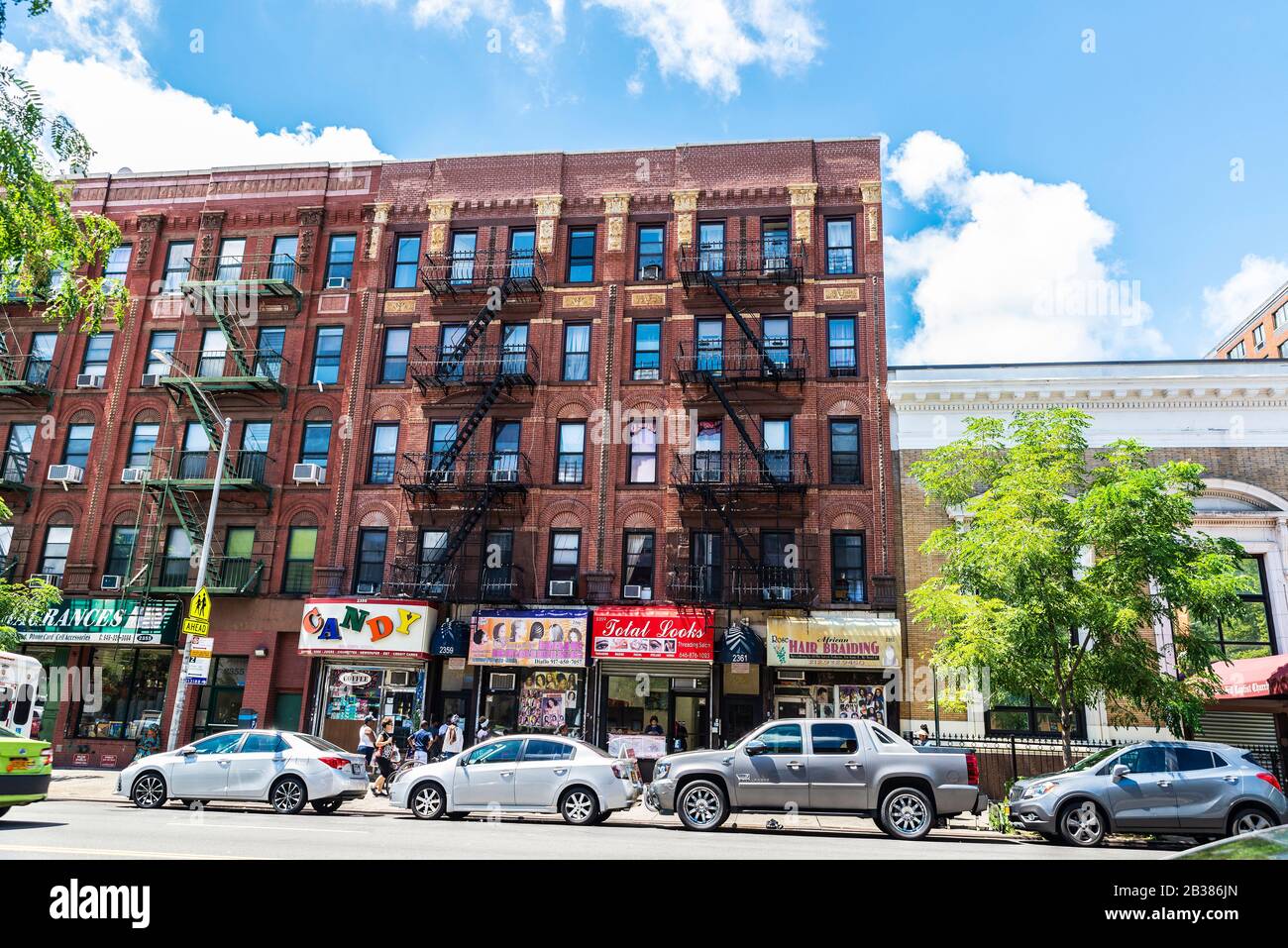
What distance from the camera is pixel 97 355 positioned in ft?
97.2

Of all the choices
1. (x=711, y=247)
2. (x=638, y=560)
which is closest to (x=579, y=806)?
(x=638, y=560)

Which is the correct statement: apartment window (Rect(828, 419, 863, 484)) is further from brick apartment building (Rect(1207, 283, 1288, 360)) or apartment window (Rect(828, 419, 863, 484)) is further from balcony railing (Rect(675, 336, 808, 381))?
brick apartment building (Rect(1207, 283, 1288, 360))

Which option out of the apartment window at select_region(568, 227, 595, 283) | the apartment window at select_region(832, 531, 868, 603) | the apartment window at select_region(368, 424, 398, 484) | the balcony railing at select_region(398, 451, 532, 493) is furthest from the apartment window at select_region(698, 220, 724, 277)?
the apartment window at select_region(368, 424, 398, 484)

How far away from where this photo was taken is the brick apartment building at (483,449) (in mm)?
24156

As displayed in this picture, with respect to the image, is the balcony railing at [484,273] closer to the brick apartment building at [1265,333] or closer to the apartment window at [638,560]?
the apartment window at [638,560]

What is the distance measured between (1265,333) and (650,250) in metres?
50.0

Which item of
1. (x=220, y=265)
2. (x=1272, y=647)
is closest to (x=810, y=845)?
(x=1272, y=647)

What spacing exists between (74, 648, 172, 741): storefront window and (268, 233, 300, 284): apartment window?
42.3 feet

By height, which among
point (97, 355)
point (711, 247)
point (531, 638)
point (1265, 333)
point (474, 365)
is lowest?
point (531, 638)

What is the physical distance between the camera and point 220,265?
29797 mm

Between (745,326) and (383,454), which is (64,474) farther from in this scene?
(745,326)

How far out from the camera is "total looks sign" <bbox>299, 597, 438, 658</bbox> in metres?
24.1
